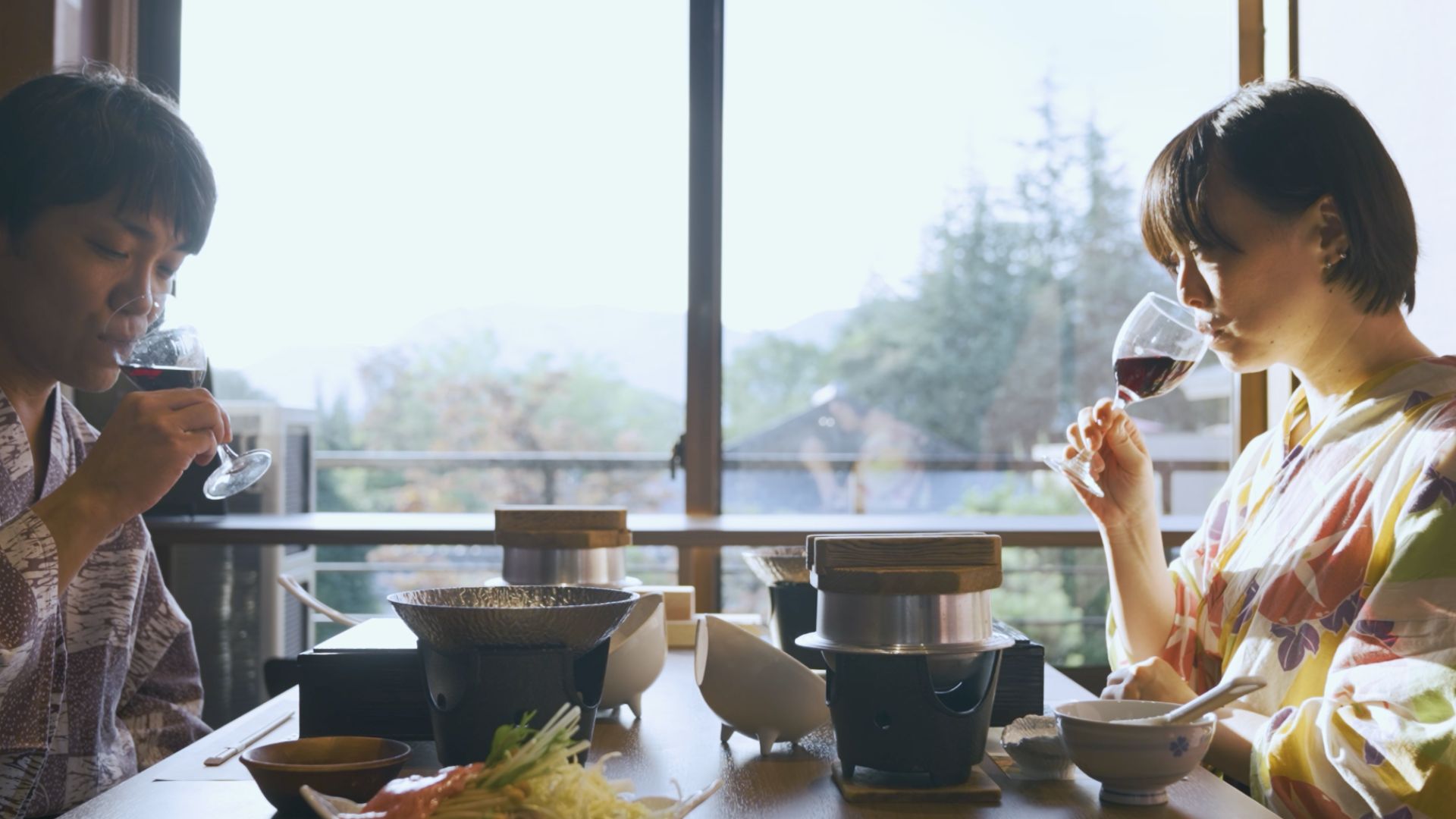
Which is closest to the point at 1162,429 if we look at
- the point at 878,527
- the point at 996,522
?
the point at 996,522

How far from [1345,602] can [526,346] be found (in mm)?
2257

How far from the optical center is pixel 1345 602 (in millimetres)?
1418

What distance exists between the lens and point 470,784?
816 millimetres

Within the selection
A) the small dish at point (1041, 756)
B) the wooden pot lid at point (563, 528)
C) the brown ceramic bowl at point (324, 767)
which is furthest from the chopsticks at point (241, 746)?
the small dish at point (1041, 756)

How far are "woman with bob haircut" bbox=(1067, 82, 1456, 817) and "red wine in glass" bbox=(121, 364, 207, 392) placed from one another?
1.25 metres

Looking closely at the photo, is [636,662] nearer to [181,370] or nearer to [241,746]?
[241,746]

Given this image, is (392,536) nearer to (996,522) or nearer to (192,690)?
(192,690)

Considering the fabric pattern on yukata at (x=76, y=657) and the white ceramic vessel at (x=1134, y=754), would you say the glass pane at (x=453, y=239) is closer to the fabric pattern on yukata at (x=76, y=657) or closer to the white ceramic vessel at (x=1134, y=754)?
the fabric pattern on yukata at (x=76, y=657)

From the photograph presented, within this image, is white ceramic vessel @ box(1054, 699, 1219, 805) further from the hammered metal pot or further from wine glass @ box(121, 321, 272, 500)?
wine glass @ box(121, 321, 272, 500)

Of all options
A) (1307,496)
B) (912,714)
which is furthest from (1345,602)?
(912,714)

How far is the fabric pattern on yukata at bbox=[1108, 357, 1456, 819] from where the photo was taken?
1.20 m

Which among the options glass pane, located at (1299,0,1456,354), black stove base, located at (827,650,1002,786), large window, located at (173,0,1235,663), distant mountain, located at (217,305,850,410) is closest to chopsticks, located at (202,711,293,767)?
black stove base, located at (827,650,1002,786)

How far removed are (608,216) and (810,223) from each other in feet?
1.74

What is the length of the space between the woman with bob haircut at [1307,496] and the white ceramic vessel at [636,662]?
55 cm
